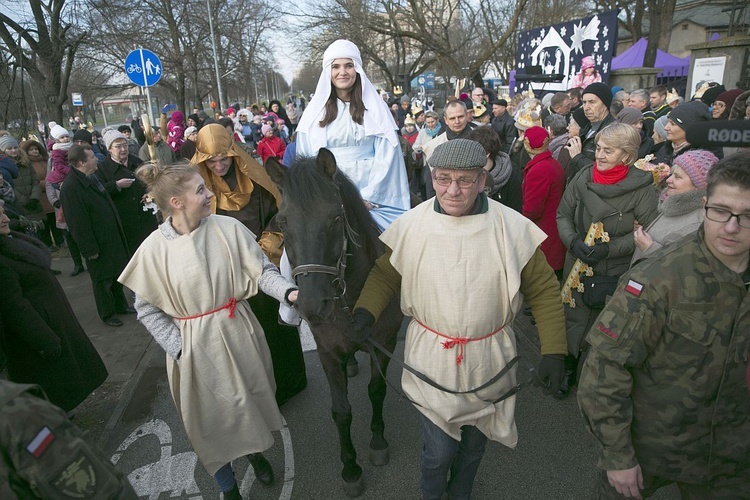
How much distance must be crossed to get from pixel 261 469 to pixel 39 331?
1.74 meters

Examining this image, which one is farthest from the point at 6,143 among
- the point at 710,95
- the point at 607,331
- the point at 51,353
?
the point at 710,95

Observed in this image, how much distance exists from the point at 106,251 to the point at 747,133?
237 inches

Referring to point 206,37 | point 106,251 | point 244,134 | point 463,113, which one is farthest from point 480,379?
point 206,37

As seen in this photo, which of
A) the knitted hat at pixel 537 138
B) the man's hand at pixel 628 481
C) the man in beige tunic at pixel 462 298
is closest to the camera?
the man's hand at pixel 628 481

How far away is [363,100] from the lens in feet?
11.9

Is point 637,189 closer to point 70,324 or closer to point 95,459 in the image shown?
point 95,459

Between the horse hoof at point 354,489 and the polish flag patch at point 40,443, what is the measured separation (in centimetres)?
220

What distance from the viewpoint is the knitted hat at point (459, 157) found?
6.64ft

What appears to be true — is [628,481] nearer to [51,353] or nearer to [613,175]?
[613,175]

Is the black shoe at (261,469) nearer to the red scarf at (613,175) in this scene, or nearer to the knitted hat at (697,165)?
the red scarf at (613,175)

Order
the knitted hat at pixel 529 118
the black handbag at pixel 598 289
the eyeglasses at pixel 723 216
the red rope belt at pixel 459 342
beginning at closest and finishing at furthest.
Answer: the eyeglasses at pixel 723 216
the red rope belt at pixel 459 342
the black handbag at pixel 598 289
the knitted hat at pixel 529 118

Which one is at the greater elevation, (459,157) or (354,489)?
(459,157)

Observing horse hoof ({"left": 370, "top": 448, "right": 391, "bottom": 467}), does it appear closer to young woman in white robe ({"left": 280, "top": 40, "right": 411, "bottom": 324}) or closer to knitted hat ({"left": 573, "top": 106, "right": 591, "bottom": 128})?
young woman in white robe ({"left": 280, "top": 40, "right": 411, "bottom": 324})

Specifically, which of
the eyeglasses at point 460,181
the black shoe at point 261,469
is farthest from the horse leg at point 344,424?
the eyeglasses at point 460,181
